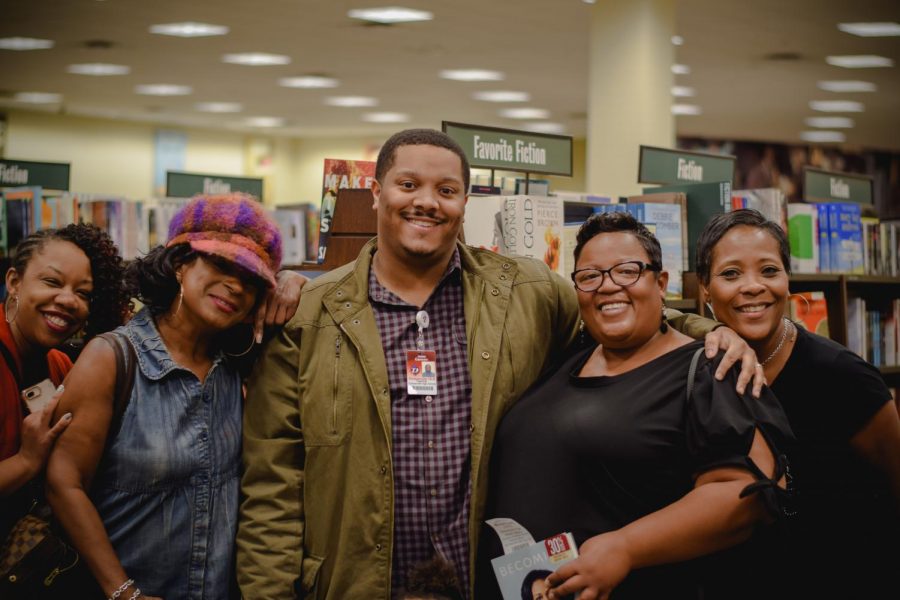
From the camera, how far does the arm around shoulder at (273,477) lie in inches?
79.1

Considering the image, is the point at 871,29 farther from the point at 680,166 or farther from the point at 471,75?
the point at 680,166

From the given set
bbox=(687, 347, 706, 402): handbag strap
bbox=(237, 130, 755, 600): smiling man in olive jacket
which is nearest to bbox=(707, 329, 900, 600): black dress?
bbox=(237, 130, 755, 600): smiling man in olive jacket

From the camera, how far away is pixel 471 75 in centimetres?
988

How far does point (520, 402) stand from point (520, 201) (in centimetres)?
117

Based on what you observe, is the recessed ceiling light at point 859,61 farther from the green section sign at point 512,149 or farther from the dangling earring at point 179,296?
the dangling earring at point 179,296

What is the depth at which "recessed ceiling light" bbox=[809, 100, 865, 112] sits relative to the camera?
10.8m

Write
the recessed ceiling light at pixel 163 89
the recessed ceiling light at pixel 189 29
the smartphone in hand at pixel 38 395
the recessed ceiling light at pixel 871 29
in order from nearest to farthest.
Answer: the smartphone in hand at pixel 38 395, the recessed ceiling light at pixel 871 29, the recessed ceiling light at pixel 189 29, the recessed ceiling light at pixel 163 89

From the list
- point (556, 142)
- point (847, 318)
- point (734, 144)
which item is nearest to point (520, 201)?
A: point (556, 142)

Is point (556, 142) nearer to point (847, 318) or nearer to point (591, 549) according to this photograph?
point (847, 318)

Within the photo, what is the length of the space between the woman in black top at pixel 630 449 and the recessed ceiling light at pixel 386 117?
10.9 metres

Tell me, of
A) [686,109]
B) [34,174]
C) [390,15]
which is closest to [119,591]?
[34,174]

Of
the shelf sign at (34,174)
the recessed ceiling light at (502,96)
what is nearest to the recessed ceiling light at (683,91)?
the recessed ceiling light at (502,96)

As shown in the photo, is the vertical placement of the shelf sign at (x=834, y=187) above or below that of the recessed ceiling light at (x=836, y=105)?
below

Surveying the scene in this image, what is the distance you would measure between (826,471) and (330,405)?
1.37 metres
